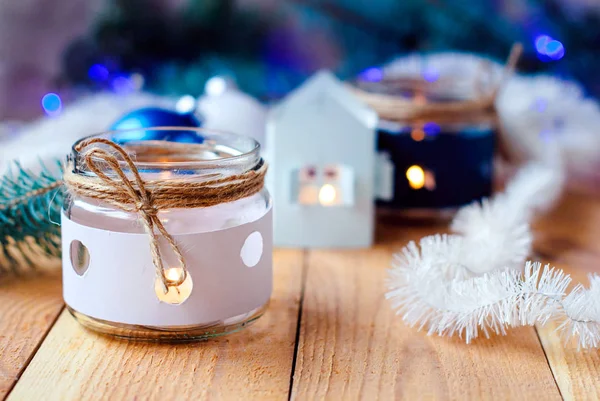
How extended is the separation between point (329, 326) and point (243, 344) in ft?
0.39

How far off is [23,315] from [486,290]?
1.84 ft

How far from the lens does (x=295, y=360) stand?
0.83 meters

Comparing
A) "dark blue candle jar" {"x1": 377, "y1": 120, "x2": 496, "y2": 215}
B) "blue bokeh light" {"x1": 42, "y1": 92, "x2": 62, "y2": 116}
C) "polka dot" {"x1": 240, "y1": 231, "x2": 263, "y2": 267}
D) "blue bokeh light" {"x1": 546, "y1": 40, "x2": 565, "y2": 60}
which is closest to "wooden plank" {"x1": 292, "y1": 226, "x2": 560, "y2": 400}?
"polka dot" {"x1": 240, "y1": 231, "x2": 263, "y2": 267}

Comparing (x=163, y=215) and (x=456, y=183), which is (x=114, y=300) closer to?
(x=163, y=215)

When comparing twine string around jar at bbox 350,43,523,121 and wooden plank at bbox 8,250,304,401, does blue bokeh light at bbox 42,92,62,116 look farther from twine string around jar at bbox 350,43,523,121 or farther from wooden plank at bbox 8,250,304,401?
wooden plank at bbox 8,250,304,401

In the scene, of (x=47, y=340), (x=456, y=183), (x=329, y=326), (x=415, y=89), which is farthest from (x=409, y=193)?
(x=47, y=340)

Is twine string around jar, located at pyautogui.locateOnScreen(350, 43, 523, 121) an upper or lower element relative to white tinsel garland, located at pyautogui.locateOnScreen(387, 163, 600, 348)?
upper

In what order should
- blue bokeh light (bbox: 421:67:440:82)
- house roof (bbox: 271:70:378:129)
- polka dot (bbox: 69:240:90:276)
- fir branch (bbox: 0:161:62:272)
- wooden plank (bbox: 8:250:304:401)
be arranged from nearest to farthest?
wooden plank (bbox: 8:250:304:401)
polka dot (bbox: 69:240:90:276)
fir branch (bbox: 0:161:62:272)
house roof (bbox: 271:70:378:129)
blue bokeh light (bbox: 421:67:440:82)

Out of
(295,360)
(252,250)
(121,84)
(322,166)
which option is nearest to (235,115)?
(322,166)

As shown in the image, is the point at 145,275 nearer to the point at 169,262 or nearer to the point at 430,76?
the point at 169,262

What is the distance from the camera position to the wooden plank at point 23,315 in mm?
817

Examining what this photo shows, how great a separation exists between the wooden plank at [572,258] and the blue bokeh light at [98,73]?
1.00 meters

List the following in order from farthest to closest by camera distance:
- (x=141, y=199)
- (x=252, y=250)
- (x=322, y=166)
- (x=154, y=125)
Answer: (x=322, y=166) → (x=154, y=125) → (x=252, y=250) → (x=141, y=199)

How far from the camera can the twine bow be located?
2.57 feet
